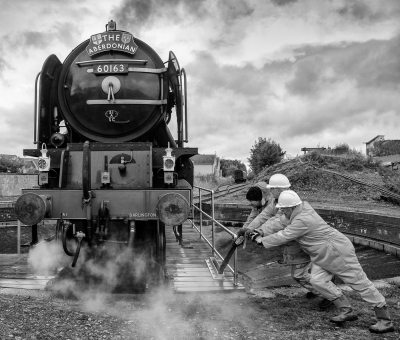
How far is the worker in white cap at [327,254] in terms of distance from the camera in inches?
148

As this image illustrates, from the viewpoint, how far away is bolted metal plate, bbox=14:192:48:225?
4418 mm

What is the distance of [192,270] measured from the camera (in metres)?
5.68

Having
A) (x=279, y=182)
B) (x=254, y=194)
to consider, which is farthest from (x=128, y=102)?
(x=279, y=182)

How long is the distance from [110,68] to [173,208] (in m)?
2.26

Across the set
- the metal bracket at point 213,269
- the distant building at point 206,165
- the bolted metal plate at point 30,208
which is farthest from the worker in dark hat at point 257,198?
the distant building at point 206,165

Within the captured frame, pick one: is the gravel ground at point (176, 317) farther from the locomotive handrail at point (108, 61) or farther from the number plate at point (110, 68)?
the locomotive handrail at point (108, 61)

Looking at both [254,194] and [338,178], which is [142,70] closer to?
[254,194]

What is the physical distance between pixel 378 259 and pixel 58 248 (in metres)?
5.26

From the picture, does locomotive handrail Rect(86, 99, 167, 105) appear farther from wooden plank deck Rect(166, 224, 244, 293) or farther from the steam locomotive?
wooden plank deck Rect(166, 224, 244, 293)

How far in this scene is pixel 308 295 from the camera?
461cm

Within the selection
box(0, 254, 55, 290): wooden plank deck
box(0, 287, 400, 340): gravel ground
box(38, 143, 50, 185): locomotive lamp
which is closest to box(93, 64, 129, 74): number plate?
box(38, 143, 50, 185): locomotive lamp

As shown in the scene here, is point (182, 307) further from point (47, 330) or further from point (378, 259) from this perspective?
point (378, 259)

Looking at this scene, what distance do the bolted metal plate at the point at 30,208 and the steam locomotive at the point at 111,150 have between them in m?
0.01

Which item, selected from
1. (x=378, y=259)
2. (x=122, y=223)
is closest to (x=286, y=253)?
(x=122, y=223)
